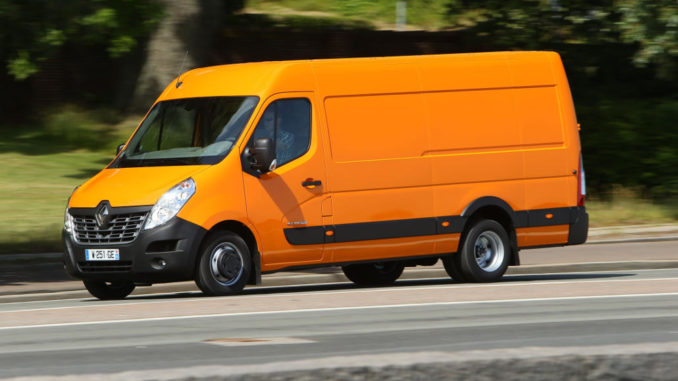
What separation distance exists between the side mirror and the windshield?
26 cm

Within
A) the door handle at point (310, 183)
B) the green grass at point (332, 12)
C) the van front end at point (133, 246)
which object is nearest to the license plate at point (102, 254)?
the van front end at point (133, 246)

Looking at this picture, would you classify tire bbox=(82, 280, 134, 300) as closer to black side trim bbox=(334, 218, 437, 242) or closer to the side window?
the side window

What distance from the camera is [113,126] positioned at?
86.0ft

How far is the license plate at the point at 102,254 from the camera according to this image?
1138 centimetres

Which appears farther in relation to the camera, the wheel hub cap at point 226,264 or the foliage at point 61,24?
the foliage at point 61,24

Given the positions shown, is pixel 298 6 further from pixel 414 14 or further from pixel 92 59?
pixel 92 59

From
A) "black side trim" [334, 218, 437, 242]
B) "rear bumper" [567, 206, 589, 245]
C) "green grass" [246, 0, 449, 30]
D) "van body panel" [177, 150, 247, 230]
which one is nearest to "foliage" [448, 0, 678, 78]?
"green grass" [246, 0, 449, 30]

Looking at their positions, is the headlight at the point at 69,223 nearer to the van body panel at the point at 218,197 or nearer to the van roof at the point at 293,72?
the van body panel at the point at 218,197

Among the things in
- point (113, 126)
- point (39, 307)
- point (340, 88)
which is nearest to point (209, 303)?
point (39, 307)

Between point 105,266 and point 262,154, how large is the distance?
1.80 metres

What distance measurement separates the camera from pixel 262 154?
1148 cm

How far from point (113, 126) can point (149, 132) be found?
558 inches

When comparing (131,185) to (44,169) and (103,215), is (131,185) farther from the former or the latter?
(44,169)

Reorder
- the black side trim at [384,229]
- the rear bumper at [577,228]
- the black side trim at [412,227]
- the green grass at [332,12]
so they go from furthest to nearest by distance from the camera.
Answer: the green grass at [332,12] → the rear bumper at [577,228] → the black side trim at [384,229] → the black side trim at [412,227]
